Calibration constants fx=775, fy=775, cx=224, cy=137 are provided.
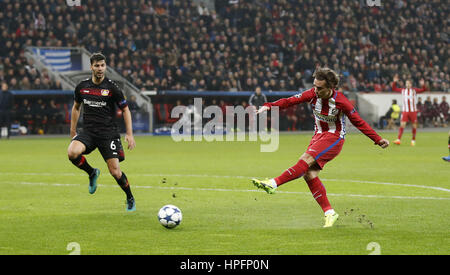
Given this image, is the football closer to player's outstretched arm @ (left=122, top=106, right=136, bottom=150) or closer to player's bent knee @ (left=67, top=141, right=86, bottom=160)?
player's outstretched arm @ (left=122, top=106, right=136, bottom=150)

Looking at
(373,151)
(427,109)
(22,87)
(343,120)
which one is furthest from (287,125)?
(343,120)

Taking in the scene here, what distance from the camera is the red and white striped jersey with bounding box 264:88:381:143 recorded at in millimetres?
9336

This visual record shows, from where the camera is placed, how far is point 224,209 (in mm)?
11070

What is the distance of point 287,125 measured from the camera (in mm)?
41750

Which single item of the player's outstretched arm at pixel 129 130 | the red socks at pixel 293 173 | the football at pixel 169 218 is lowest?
the football at pixel 169 218

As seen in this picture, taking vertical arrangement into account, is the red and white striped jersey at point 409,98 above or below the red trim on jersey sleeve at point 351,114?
below

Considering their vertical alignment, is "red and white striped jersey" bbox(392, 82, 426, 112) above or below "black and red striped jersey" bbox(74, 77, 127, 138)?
below

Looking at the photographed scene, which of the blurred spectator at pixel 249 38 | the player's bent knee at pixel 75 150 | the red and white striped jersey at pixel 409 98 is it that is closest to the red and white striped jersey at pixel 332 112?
the player's bent knee at pixel 75 150

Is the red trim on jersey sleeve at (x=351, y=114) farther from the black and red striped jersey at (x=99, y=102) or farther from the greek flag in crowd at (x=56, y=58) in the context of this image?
the greek flag in crowd at (x=56, y=58)

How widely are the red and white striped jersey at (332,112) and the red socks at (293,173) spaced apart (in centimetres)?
63
